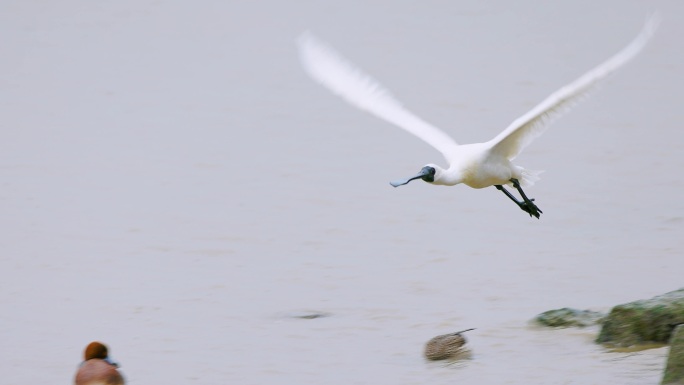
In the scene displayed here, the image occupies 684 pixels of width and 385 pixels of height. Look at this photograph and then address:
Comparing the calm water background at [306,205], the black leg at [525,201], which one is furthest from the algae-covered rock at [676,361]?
the black leg at [525,201]

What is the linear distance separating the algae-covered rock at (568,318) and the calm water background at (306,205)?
14cm

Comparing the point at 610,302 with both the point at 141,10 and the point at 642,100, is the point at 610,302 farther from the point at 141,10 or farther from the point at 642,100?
the point at 141,10

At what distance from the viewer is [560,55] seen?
16.2 meters

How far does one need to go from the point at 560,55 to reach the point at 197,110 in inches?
171

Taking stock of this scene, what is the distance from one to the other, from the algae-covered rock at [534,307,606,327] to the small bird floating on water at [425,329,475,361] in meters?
0.84

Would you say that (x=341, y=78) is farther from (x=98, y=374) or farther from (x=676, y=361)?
(x=98, y=374)

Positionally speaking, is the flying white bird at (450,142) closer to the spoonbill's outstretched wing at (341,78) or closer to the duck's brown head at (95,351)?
the spoonbill's outstretched wing at (341,78)

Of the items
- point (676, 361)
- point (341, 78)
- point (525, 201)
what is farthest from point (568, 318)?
point (676, 361)

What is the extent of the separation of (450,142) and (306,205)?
112 inches

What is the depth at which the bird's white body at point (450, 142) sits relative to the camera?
866 cm

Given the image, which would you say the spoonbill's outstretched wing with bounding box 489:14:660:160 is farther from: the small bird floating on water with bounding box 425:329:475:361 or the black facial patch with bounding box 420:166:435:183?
the small bird floating on water with bounding box 425:329:475:361

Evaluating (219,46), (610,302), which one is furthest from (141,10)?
(610,302)

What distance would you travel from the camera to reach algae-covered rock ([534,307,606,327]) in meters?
9.29

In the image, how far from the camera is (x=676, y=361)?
6977 millimetres
